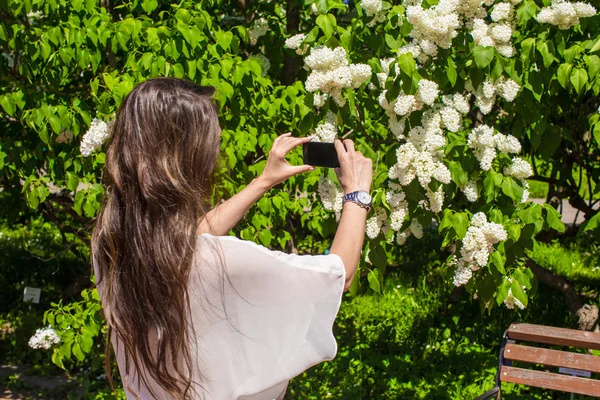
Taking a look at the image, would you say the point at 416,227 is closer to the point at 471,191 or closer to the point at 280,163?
the point at 471,191

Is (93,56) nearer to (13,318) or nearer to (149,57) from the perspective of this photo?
(149,57)

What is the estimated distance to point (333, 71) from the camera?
2.92 meters

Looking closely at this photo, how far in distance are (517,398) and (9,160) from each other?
2.99 metres

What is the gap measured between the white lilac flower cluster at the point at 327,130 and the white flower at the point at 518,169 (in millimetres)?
695

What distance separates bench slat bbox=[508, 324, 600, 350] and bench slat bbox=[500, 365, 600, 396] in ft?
0.47

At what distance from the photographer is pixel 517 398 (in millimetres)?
4254

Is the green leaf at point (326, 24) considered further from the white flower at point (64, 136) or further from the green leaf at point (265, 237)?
the white flower at point (64, 136)

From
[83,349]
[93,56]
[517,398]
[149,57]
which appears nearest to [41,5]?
[93,56]

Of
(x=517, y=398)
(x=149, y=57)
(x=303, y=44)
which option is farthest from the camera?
(x=517, y=398)

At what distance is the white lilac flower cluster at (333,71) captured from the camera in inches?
114

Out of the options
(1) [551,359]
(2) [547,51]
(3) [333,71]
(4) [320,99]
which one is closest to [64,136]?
(4) [320,99]

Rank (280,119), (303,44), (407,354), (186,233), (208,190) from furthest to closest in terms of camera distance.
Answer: (407,354) < (280,119) < (303,44) < (208,190) < (186,233)

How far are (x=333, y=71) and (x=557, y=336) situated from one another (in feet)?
5.24

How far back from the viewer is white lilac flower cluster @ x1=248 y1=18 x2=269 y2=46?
432 centimetres
